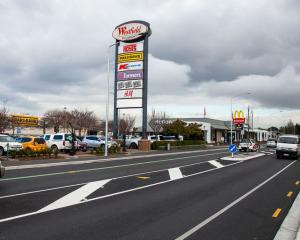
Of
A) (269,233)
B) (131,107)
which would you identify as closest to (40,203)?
(269,233)

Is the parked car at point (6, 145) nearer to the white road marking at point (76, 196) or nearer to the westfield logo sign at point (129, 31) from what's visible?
the white road marking at point (76, 196)

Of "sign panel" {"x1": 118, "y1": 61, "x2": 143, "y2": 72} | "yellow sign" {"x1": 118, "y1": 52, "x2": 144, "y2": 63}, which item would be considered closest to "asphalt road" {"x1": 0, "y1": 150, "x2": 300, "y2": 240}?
"sign panel" {"x1": 118, "y1": 61, "x2": 143, "y2": 72}

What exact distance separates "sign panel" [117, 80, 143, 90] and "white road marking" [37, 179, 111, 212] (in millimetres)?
27179

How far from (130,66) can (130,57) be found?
3.45 ft

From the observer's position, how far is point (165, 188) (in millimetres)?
12391

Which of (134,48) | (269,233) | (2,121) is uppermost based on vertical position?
(134,48)

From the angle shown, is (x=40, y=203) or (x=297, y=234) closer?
(x=297, y=234)

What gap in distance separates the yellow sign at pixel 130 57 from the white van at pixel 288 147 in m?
17.4

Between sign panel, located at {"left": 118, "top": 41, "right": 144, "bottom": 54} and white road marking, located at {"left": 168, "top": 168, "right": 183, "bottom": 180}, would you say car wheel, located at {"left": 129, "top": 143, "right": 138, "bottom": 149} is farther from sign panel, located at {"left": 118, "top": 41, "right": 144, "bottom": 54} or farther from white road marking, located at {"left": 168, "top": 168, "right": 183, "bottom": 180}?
white road marking, located at {"left": 168, "top": 168, "right": 183, "bottom": 180}

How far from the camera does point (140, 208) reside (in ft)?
29.2

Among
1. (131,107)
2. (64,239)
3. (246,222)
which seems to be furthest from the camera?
(131,107)

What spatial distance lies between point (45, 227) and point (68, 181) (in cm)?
678

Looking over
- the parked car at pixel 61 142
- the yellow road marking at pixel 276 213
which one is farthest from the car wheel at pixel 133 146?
the yellow road marking at pixel 276 213

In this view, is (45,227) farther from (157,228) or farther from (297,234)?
(297,234)
